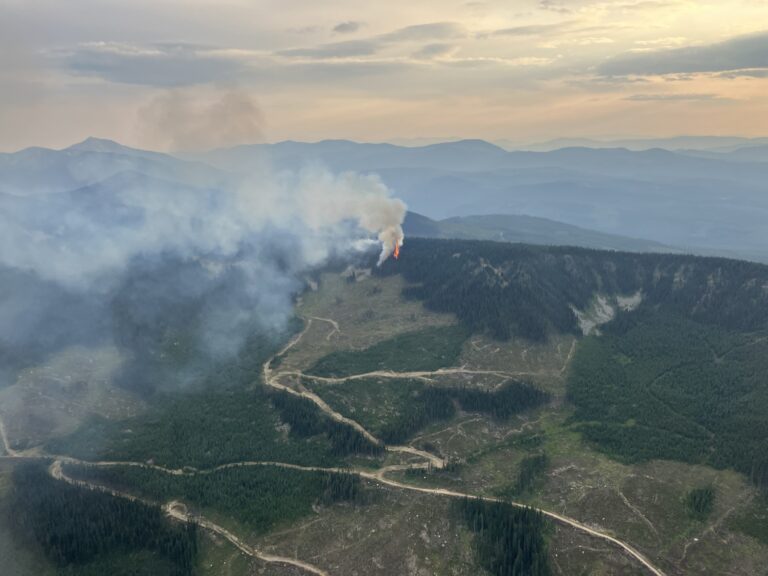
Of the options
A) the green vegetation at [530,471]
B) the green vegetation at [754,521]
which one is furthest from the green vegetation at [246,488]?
the green vegetation at [754,521]

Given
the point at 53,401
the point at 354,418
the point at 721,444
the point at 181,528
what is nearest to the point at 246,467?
the point at 181,528

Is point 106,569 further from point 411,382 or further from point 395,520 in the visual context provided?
point 411,382

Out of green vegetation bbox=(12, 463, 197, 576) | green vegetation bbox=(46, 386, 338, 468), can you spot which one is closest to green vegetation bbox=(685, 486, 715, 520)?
green vegetation bbox=(46, 386, 338, 468)

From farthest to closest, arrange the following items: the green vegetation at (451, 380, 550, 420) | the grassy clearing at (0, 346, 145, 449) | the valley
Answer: the green vegetation at (451, 380, 550, 420) → the grassy clearing at (0, 346, 145, 449) → the valley

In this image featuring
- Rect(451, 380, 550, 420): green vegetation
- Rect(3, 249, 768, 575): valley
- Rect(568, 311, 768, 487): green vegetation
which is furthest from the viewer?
Rect(451, 380, 550, 420): green vegetation

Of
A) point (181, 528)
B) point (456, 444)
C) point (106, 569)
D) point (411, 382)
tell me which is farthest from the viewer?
point (411, 382)

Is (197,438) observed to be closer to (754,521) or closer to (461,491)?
(461,491)

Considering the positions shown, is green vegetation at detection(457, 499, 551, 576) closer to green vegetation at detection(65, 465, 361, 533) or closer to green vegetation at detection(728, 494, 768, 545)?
green vegetation at detection(65, 465, 361, 533)
